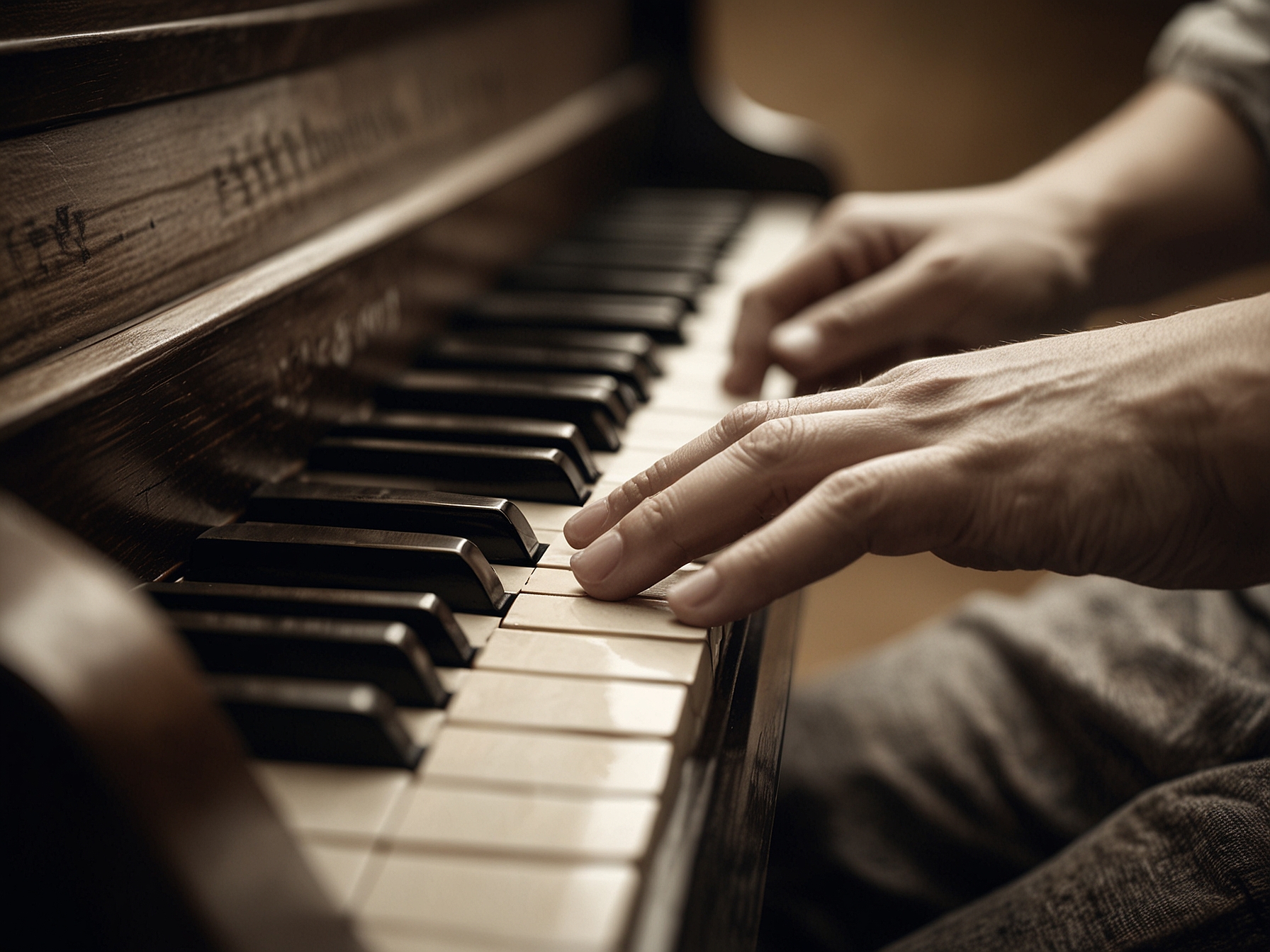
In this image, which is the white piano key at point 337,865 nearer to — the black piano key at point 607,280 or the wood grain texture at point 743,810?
the wood grain texture at point 743,810

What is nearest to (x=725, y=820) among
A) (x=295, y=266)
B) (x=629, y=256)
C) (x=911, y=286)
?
(x=295, y=266)

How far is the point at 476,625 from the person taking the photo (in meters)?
0.64

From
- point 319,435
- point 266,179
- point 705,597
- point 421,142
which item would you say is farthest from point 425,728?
point 421,142

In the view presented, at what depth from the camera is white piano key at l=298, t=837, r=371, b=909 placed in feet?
1.45

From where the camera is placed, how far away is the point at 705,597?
0.61 metres

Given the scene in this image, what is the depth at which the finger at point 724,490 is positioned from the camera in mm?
661

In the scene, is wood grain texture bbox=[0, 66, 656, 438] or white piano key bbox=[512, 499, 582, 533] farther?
white piano key bbox=[512, 499, 582, 533]

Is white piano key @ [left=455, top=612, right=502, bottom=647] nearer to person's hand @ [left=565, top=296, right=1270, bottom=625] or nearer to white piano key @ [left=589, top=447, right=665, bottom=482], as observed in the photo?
person's hand @ [left=565, top=296, right=1270, bottom=625]

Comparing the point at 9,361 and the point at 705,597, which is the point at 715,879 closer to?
the point at 705,597

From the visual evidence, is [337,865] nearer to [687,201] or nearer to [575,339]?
[575,339]

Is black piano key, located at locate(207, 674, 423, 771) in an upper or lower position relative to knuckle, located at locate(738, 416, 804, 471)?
lower

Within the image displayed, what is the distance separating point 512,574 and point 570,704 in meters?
0.17

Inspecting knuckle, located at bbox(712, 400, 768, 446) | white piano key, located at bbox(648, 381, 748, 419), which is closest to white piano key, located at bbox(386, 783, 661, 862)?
knuckle, located at bbox(712, 400, 768, 446)

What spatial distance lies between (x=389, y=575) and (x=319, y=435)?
0.95ft
